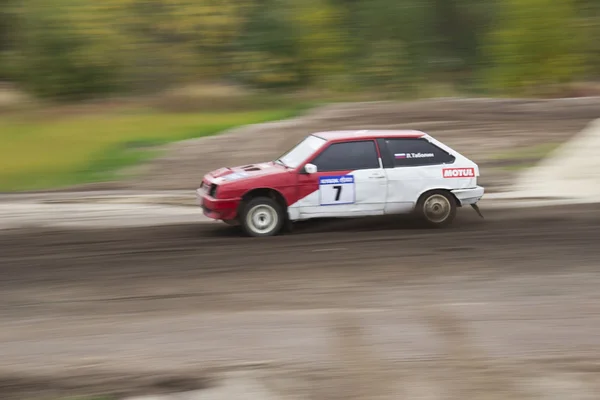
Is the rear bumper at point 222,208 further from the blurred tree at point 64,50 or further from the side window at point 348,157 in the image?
the blurred tree at point 64,50

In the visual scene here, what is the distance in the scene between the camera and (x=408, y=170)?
12.1 metres

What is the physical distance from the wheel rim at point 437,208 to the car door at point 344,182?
0.74 metres

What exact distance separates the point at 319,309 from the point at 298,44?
33.6m

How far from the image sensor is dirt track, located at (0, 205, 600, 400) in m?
6.66

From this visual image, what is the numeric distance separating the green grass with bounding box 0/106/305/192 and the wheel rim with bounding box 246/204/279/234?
8.26 meters

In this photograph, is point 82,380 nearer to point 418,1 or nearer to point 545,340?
point 545,340

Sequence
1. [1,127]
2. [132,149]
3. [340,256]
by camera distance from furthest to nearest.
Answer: [1,127], [132,149], [340,256]

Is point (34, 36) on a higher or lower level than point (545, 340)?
higher

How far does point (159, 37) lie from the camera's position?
40469 millimetres

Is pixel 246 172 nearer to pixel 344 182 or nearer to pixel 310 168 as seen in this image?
pixel 310 168

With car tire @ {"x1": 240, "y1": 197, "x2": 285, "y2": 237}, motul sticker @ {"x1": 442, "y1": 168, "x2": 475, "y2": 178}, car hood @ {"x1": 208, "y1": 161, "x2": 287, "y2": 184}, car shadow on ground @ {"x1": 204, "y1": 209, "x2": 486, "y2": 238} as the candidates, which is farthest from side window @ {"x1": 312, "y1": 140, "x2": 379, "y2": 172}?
motul sticker @ {"x1": 442, "y1": 168, "x2": 475, "y2": 178}

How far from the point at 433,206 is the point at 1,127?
71.3 feet

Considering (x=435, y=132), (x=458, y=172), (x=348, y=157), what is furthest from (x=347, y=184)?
(x=435, y=132)

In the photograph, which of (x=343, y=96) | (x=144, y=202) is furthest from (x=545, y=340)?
(x=343, y=96)
